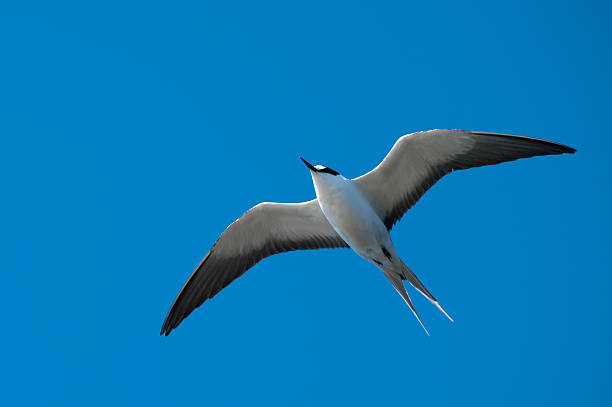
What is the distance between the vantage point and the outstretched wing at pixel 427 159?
893 cm

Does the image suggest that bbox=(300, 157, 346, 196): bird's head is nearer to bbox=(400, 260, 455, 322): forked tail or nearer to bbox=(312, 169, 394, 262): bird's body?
bbox=(312, 169, 394, 262): bird's body

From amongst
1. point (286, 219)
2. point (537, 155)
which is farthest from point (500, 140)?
point (286, 219)

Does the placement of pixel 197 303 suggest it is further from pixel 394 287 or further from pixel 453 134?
pixel 453 134

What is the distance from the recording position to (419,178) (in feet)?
31.3

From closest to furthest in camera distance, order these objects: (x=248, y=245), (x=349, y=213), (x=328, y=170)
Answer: (x=349, y=213) < (x=328, y=170) < (x=248, y=245)

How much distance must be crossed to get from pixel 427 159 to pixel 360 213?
4.14 feet

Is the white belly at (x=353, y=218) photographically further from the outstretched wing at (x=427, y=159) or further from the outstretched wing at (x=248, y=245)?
the outstretched wing at (x=248, y=245)

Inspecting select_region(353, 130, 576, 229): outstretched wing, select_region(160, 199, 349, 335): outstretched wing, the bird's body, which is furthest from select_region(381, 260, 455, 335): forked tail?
select_region(160, 199, 349, 335): outstretched wing

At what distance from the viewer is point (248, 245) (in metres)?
10.4

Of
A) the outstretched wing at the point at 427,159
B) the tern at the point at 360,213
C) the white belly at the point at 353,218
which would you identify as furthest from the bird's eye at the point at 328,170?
the outstretched wing at the point at 427,159

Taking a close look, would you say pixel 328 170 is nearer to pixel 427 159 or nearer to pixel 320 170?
pixel 320 170

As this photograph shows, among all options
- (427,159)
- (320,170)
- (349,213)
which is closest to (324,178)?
(320,170)

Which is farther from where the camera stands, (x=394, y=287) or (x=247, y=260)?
(x=247, y=260)

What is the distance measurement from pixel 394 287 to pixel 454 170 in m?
1.95
